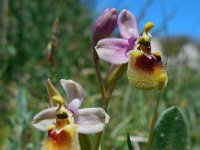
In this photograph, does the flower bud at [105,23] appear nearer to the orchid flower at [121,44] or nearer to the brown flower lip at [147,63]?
the orchid flower at [121,44]

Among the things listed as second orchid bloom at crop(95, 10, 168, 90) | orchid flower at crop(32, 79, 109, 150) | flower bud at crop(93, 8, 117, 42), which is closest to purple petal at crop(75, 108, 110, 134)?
orchid flower at crop(32, 79, 109, 150)

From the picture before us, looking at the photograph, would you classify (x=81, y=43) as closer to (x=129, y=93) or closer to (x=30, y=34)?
(x=30, y=34)

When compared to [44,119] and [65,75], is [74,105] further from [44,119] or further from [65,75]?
[65,75]

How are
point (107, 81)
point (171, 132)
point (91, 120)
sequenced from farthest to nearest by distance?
point (171, 132)
point (107, 81)
point (91, 120)

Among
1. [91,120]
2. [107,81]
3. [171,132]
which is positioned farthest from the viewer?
[171,132]

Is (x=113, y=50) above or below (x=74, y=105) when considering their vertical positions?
above

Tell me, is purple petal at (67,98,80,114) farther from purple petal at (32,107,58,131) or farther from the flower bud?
the flower bud

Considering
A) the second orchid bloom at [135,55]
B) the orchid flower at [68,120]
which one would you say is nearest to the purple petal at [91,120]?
the orchid flower at [68,120]

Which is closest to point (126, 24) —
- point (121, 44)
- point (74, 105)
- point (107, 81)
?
point (121, 44)

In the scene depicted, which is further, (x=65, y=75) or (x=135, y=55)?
(x=65, y=75)
